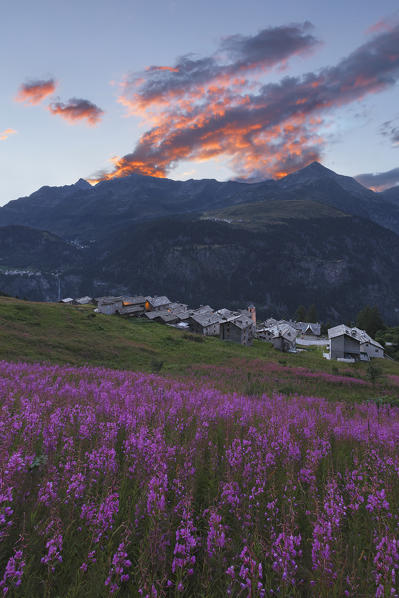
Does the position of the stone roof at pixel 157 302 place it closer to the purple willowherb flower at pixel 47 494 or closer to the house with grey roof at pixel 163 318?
the house with grey roof at pixel 163 318

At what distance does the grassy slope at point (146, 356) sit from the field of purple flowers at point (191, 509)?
30.2 ft

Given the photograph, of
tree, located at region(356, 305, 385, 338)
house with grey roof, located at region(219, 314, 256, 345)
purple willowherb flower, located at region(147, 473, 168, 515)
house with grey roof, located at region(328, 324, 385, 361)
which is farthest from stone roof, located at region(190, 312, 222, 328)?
purple willowherb flower, located at region(147, 473, 168, 515)

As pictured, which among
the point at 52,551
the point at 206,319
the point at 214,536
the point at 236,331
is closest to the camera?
the point at 52,551

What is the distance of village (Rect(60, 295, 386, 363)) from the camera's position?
75750 millimetres

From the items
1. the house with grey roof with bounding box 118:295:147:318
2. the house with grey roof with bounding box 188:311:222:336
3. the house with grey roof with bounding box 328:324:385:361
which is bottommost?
the house with grey roof with bounding box 328:324:385:361

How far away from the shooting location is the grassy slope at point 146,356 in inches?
829

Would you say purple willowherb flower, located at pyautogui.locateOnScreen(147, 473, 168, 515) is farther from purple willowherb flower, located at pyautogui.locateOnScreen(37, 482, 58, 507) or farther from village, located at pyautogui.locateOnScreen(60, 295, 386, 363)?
village, located at pyautogui.locateOnScreen(60, 295, 386, 363)

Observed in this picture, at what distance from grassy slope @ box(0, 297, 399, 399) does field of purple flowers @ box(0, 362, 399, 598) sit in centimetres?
921

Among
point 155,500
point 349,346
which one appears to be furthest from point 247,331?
point 155,500

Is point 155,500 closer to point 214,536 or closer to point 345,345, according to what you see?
point 214,536

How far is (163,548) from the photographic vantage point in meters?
2.44

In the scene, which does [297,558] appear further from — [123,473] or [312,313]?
[312,313]

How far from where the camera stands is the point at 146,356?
36.8m

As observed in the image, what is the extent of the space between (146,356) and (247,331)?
51358 mm
